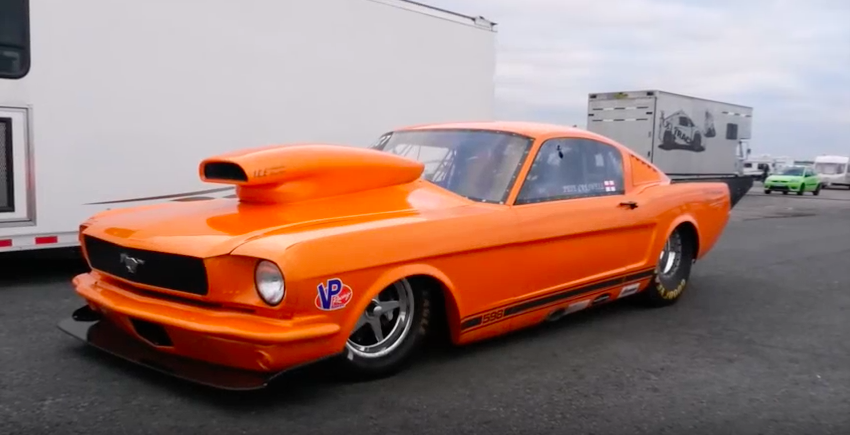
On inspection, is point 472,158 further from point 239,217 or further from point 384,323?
point 239,217

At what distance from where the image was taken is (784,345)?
17.0 feet

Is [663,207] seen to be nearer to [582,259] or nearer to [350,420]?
[582,259]

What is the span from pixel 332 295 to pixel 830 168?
48.8 meters

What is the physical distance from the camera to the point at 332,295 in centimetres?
353

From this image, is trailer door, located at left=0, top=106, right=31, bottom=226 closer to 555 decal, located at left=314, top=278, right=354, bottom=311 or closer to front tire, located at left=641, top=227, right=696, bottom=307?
555 decal, located at left=314, top=278, right=354, bottom=311

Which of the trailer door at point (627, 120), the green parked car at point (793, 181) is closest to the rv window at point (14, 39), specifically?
the trailer door at point (627, 120)

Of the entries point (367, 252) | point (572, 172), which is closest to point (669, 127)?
point (572, 172)

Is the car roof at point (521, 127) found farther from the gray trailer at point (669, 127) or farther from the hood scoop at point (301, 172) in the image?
the gray trailer at point (669, 127)

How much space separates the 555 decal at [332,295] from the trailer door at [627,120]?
69.9 feet

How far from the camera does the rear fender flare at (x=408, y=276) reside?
3656mm

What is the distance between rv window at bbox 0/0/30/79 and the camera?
6.19 m

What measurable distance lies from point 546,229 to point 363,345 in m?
1.38

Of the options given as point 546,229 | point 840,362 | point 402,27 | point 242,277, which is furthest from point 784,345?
point 402,27

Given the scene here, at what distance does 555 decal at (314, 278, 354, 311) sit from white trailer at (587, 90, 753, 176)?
21.8m
